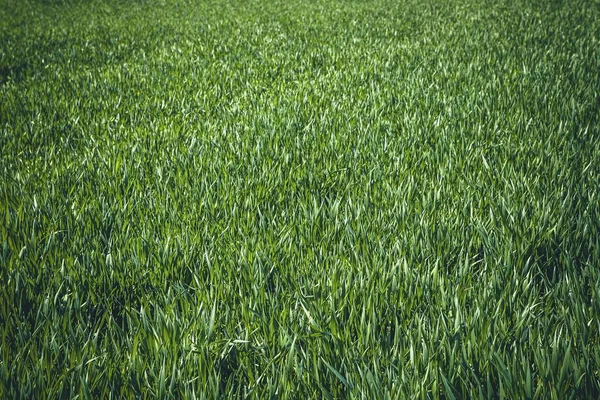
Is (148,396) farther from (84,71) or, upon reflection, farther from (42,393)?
(84,71)

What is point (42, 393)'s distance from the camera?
132cm

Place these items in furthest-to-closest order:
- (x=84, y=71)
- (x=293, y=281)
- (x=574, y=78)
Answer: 1. (x=84, y=71)
2. (x=574, y=78)
3. (x=293, y=281)

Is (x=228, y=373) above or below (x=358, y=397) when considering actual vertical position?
below

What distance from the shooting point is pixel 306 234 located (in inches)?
86.3

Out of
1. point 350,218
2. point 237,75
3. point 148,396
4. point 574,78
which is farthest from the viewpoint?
point 237,75

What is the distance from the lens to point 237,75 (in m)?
5.71

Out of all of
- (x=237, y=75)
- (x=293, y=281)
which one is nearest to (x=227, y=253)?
(x=293, y=281)

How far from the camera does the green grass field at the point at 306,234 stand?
1.39 meters

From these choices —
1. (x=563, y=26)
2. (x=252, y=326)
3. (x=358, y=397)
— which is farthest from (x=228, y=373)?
(x=563, y=26)

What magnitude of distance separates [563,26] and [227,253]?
829 centimetres

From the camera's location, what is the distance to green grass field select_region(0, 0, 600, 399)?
4.58 feet

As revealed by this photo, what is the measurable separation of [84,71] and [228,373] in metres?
5.73

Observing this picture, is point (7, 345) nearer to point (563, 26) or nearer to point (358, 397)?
point (358, 397)

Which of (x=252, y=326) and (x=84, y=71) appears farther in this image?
(x=84, y=71)
